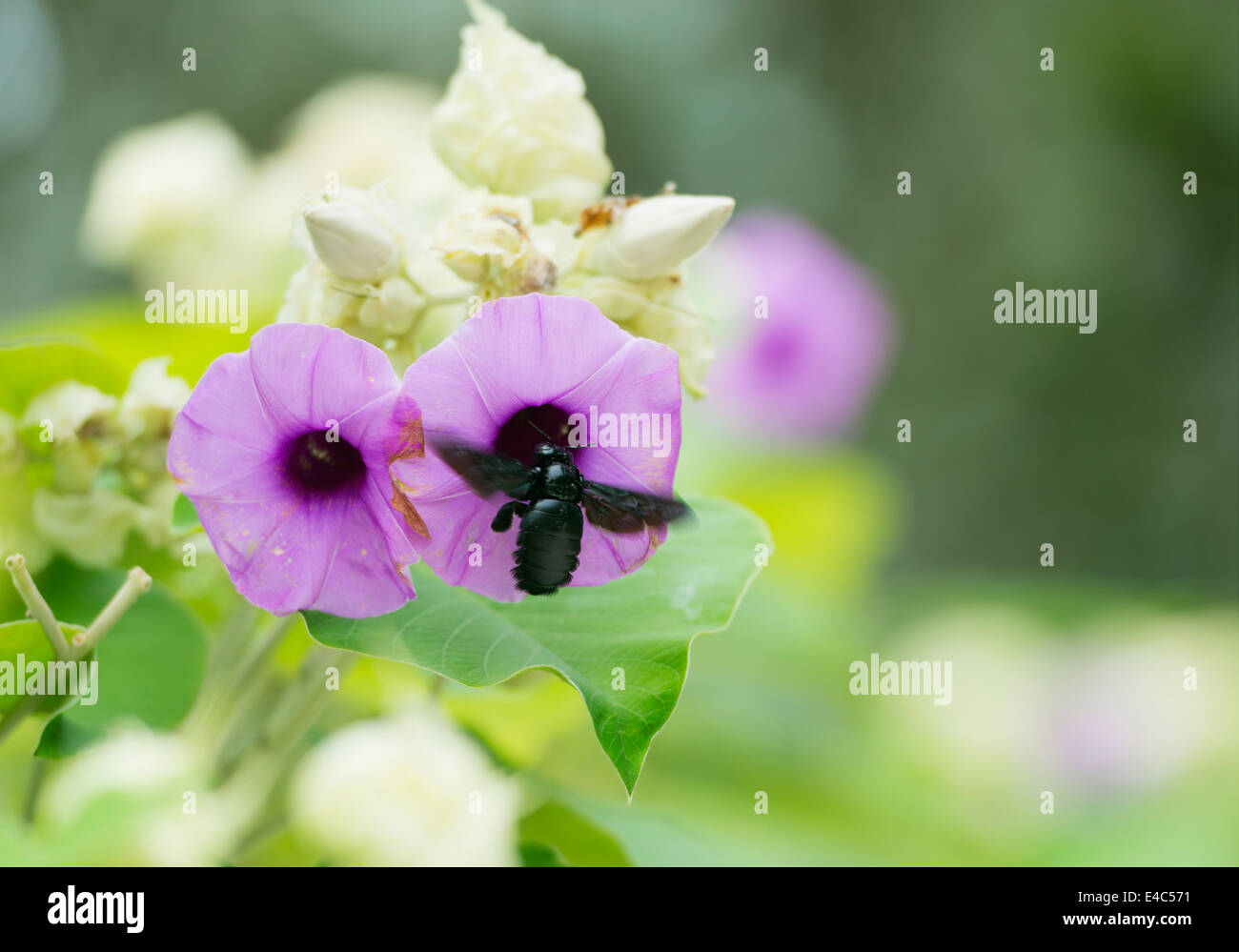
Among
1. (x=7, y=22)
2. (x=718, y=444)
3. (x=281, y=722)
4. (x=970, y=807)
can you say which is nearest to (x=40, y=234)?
(x=7, y=22)

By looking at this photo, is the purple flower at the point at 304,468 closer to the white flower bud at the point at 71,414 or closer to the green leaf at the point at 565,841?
the white flower bud at the point at 71,414

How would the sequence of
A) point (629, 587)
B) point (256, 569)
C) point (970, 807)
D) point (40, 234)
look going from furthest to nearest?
point (40, 234) < point (970, 807) < point (629, 587) < point (256, 569)

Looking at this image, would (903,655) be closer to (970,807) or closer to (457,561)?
(970,807)

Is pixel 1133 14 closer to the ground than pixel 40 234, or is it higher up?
higher up

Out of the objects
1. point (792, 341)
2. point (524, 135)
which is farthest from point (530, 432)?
point (792, 341)

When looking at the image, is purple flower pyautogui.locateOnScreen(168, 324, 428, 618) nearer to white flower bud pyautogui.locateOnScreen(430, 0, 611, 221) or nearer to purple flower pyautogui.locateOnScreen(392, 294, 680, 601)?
purple flower pyautogui.locateOnScreen(392, 294, 680, 601)

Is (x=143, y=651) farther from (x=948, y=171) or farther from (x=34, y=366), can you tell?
(x=948, y=171)

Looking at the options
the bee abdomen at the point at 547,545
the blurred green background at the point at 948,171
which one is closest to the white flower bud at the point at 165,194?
the bee abdomen at the point at 547,545
